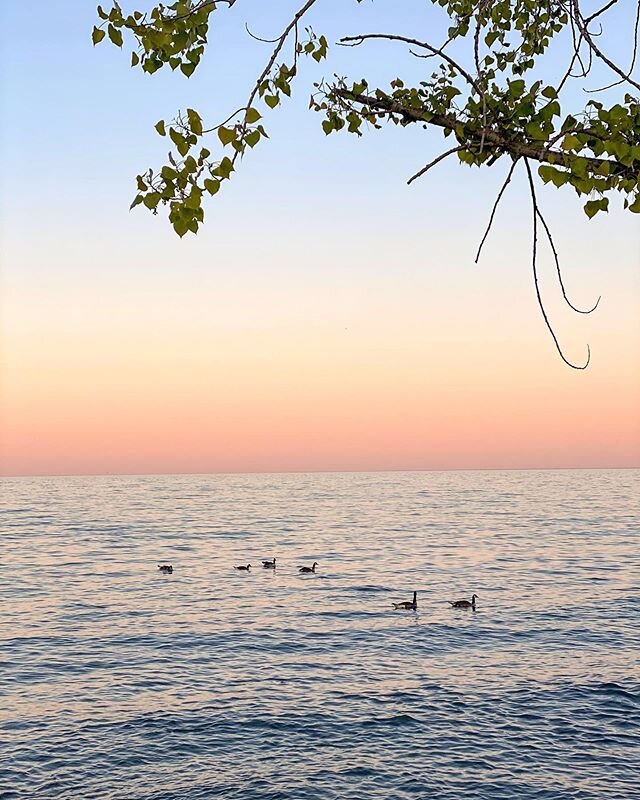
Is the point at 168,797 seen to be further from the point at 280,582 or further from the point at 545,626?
the point at 280,582

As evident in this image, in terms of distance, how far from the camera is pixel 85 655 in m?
28.9

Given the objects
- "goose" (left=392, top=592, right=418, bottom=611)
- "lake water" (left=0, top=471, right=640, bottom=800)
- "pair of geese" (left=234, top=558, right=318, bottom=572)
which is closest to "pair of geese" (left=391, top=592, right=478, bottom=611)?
"goose" (left=392, top=592, right=418, bottom=611)

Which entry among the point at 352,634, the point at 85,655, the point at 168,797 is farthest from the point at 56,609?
the point at 168,797

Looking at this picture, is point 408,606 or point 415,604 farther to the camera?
point 415,604

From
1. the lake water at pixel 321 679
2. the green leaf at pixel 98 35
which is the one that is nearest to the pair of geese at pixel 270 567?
the lake water at pixel 321 679

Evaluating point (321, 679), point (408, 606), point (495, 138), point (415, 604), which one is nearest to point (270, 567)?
point (415, 604)

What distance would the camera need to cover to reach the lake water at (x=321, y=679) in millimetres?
17844

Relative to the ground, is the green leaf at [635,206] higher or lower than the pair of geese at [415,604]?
higher

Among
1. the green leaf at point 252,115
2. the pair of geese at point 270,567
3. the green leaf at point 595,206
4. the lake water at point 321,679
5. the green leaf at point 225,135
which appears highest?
the green leaf at point 252,115

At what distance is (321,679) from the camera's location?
2538cm

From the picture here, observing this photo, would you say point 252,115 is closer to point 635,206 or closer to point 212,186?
point 212,186

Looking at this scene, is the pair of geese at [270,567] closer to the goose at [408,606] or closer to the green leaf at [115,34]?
the goose at [408,606]

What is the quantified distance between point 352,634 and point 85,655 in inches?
382

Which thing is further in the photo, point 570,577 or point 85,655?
point 570,577
